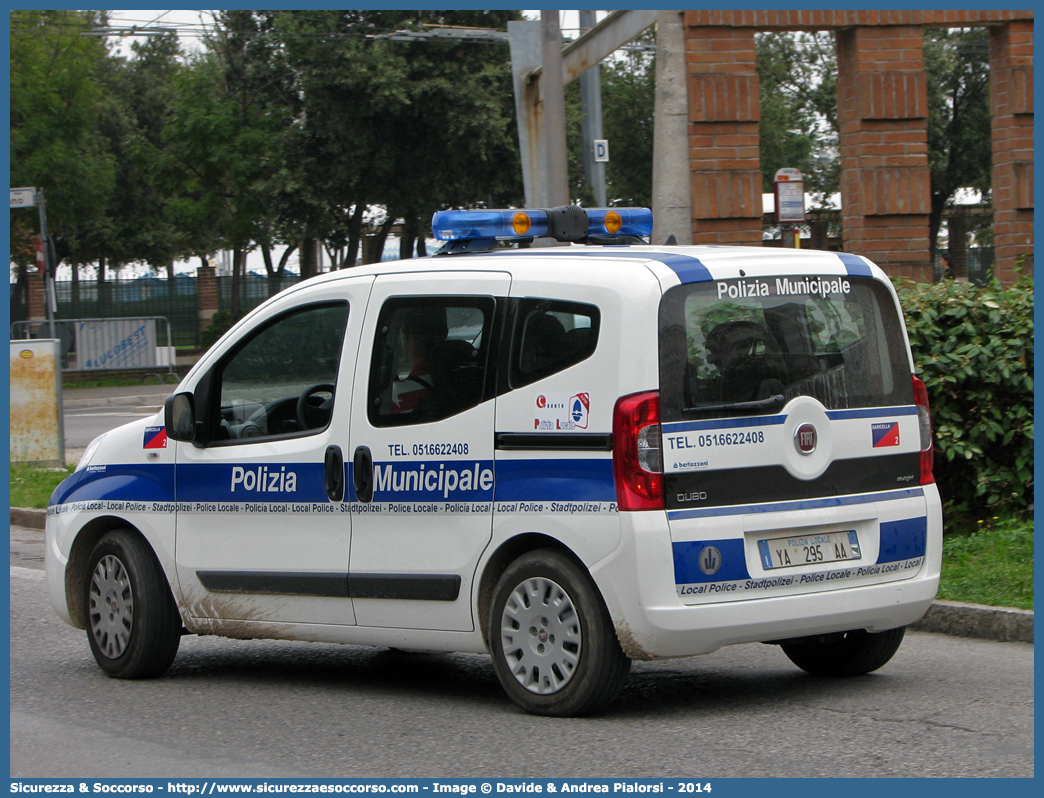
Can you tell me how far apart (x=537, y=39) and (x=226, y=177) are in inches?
1088

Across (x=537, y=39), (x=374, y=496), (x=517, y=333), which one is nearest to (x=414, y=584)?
(x=374, y=496)

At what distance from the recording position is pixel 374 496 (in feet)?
19.4

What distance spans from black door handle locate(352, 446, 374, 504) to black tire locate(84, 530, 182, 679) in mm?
1296

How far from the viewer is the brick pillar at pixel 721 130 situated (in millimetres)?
11773

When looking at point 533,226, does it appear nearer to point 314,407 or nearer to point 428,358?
point 428,358

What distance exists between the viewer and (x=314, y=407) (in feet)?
20.4

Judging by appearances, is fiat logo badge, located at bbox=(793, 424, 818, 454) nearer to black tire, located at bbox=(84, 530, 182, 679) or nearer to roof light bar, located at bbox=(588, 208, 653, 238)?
roof light bar, located at bbox=(588, 208, 653, 238)

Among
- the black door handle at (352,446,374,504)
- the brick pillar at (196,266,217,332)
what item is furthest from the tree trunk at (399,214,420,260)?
the black door handle at (352,446,374,504)

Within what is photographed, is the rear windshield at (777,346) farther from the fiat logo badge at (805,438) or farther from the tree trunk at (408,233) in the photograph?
the tree trunk at (408,233)

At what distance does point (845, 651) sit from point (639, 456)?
1.66 m

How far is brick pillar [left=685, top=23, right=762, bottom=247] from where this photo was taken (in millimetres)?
11773

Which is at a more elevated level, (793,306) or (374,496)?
(793,306)

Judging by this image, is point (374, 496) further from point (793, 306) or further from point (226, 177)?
point (226, 177)
